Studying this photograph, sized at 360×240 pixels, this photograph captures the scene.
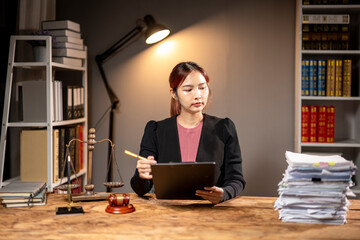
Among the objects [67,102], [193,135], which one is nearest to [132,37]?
[67,102]

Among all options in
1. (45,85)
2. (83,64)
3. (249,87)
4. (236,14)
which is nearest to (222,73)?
(249,87)

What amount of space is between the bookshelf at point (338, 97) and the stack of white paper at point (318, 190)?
1.67m

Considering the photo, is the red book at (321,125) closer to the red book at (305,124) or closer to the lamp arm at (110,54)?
the red book at (305,124)

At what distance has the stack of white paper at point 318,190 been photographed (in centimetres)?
136

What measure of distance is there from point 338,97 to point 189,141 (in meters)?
1.48

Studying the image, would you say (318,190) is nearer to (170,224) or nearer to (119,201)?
(170,224)

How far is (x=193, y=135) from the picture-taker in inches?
81.0

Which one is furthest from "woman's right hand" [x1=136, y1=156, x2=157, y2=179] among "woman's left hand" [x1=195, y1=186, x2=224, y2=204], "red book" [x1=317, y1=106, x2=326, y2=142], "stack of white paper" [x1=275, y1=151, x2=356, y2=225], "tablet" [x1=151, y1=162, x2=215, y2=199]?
"red book" [x1=317, y1=106, x2=326, y2=142]

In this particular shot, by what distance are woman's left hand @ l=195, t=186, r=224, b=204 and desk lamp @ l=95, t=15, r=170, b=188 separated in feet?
5.59

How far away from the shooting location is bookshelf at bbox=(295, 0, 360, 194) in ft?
9.72

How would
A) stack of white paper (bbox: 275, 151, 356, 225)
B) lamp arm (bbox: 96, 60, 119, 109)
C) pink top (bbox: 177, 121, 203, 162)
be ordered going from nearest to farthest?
stack of white paper (bbox: 275, 151, 356, 225) → pink top (bbox: 177, 121, 203, 162) → lamp arm (bbox: 96, 60, 119, 109)

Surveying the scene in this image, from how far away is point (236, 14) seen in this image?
332 cm

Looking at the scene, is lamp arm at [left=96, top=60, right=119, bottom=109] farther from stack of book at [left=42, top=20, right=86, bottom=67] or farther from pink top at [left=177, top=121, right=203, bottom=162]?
pink top at [left=177, top=121, right=203, bottom=162]

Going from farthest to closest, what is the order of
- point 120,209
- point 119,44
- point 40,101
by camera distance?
1. point 119,44
2. point 40,101
3. point 120,209
